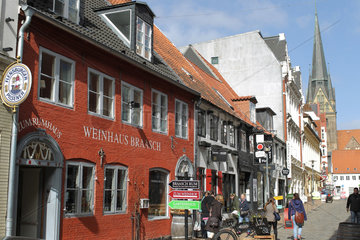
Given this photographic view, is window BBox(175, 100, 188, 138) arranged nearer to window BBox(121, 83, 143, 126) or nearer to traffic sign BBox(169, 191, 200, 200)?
window BBox(121, 83, 143, 126)

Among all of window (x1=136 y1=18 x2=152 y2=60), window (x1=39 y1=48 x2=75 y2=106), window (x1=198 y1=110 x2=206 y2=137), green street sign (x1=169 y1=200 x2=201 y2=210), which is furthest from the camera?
window (x1=198 y1=110 x2=206 y2=137)

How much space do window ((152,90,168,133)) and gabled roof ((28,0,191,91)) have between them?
0.78 meters

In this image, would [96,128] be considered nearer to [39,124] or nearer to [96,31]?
[39,124]

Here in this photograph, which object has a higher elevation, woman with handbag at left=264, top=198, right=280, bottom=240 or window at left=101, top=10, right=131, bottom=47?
window at left=101, top=10, right=131, bottom=47

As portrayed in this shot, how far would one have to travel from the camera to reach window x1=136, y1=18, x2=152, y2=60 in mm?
16094

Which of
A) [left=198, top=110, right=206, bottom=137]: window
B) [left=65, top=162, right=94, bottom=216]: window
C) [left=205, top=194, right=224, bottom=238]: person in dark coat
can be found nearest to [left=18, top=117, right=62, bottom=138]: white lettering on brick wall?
[left=65, top=162, right=94, bottom=216]: window

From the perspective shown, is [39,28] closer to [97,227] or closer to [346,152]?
[97,227]

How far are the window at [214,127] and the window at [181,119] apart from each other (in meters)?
3.07

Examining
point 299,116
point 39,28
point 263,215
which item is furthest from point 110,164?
point 299,116

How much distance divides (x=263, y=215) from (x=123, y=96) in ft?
20.5

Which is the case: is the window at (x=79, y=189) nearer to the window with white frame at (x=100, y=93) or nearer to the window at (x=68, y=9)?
the window with white frame at (x=100, y=93)

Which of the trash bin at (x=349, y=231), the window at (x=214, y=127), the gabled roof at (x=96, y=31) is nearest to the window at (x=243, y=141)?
the window at (x=214, y=127)

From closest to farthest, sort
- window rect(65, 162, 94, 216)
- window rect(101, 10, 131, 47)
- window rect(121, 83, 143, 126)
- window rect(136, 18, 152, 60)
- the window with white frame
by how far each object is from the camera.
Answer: window rect(65, 162, 94, 216) → the window with white frame → window rect(121, 83, 143, 126) → window rect(101, 10, 131, 47) → window rect(136, 18, 152, 60)

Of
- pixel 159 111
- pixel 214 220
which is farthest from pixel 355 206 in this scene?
pixel 159 111
